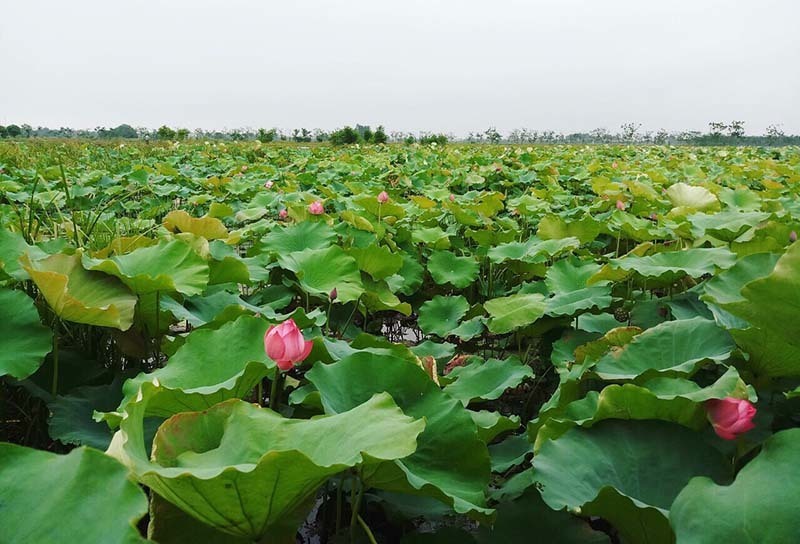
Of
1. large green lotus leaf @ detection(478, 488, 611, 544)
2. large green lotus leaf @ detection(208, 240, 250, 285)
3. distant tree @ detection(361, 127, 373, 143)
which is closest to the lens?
large green lotus leaf @ detection(478, 488, 611, 544)

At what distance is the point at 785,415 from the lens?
971 mm

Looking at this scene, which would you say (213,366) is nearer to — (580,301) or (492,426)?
(492,426)

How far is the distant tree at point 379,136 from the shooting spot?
68.1 ft

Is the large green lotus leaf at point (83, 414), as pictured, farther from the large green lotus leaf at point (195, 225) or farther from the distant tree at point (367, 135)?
the distant tree at point (367, 135)

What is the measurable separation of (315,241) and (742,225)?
1.33 meters

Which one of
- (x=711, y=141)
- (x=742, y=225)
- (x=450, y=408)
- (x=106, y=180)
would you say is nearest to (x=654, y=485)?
(x=450, y=408)

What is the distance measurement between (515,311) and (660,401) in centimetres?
80

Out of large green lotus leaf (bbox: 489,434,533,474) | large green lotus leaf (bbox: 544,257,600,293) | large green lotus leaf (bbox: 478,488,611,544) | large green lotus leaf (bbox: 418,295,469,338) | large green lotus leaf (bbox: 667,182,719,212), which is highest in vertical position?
large green lotus leaf (bbox: 667,182,719,212)

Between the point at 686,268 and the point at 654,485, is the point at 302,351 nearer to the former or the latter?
the point at 654,485

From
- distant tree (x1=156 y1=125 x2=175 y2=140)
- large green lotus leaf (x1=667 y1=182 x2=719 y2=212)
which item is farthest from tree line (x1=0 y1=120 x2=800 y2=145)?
large green lotus leaf (x1=667 y1=182 x2=719 y2=212)

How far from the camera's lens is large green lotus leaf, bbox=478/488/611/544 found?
81 cm

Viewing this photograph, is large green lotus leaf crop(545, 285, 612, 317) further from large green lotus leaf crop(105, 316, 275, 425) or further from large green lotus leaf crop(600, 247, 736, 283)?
large green lotus leaf crop(105, 316, 275, 425)

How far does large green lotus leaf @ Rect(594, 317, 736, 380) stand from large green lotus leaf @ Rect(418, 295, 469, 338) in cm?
94

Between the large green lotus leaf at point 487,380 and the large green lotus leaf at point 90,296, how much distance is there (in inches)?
25.5
